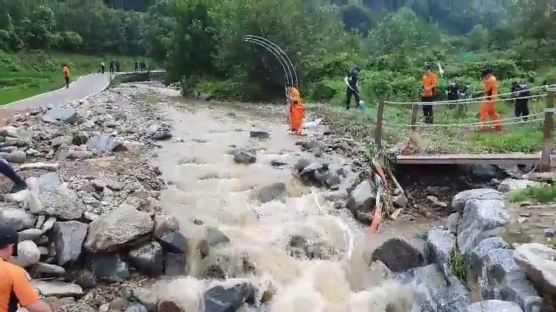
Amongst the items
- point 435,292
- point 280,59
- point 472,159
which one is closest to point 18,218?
point 435,292

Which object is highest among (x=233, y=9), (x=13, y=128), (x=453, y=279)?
(x=233, y=9)

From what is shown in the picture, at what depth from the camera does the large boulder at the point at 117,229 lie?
26.1ft

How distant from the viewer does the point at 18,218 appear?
829cm

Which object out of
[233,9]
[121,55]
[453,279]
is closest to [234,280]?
[453,279]

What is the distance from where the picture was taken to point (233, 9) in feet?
91.0

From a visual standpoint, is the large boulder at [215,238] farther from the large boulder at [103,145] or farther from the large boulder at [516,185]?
the large boulder at [103,145]

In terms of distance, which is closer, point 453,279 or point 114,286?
point 453,279

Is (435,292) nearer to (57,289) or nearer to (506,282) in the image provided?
(506,282)

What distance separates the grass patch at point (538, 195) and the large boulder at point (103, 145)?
8.64 m

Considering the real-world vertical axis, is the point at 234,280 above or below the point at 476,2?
below

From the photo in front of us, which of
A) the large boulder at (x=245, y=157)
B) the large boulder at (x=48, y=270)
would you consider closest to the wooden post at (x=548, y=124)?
the large boulder at (x=245, y=157)

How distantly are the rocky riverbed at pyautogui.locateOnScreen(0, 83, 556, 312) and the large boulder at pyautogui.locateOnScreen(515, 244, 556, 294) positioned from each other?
0.06 ft

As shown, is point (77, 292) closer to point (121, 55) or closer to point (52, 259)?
→ point (52, 259)

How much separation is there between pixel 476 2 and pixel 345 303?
123 meters
